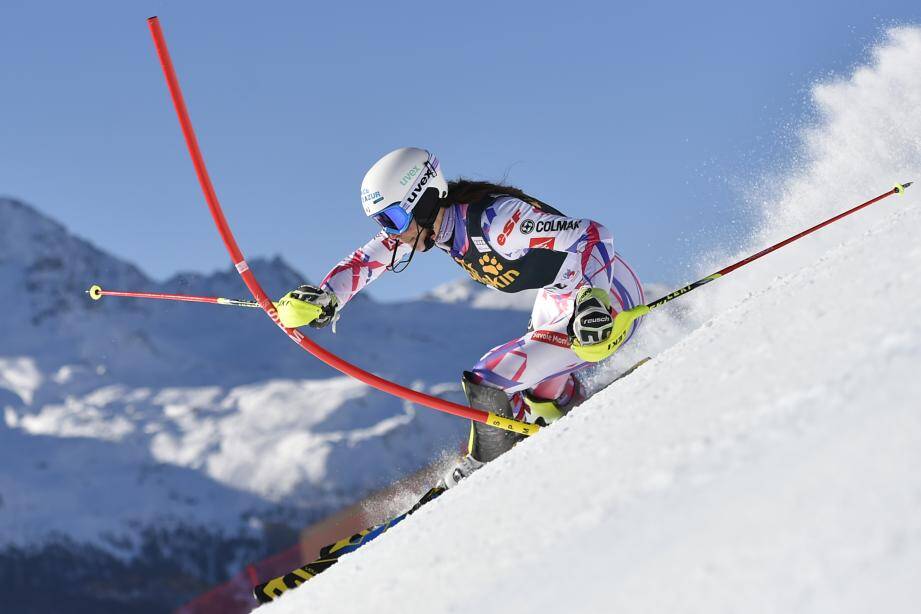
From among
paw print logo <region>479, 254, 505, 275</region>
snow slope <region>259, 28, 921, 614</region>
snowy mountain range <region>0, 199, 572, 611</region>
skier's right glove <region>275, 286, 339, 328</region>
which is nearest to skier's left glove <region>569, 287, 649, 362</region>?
paw print logo <region>479, 254, 505, 275</region>

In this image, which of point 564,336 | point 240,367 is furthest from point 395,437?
point 564,336

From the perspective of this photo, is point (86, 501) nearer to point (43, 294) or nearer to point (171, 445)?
point (171, 445)

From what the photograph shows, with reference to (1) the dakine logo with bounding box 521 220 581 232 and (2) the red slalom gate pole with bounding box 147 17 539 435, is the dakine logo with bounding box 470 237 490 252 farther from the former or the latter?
(2) the red slalom gate pole with bounding box 147 17 539 435

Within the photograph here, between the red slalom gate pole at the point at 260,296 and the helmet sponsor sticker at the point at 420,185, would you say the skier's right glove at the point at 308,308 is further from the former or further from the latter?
the helmet sponsor sticker at the point at 420,185

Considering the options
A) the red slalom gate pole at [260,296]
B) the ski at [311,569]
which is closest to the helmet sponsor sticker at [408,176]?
the red slalom gate pole at [260,296]

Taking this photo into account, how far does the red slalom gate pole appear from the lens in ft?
14.0

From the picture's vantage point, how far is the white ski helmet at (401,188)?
13.8ft

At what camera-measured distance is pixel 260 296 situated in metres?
4.55

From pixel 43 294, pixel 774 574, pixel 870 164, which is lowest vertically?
pixel 774 574

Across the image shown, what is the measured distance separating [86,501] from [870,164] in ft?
313

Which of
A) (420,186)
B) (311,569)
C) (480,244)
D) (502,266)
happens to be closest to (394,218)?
(420,186)

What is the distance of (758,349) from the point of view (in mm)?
2354

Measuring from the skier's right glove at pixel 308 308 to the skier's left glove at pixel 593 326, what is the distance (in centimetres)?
116

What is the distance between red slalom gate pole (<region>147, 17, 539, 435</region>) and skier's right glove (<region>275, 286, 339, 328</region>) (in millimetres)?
59
